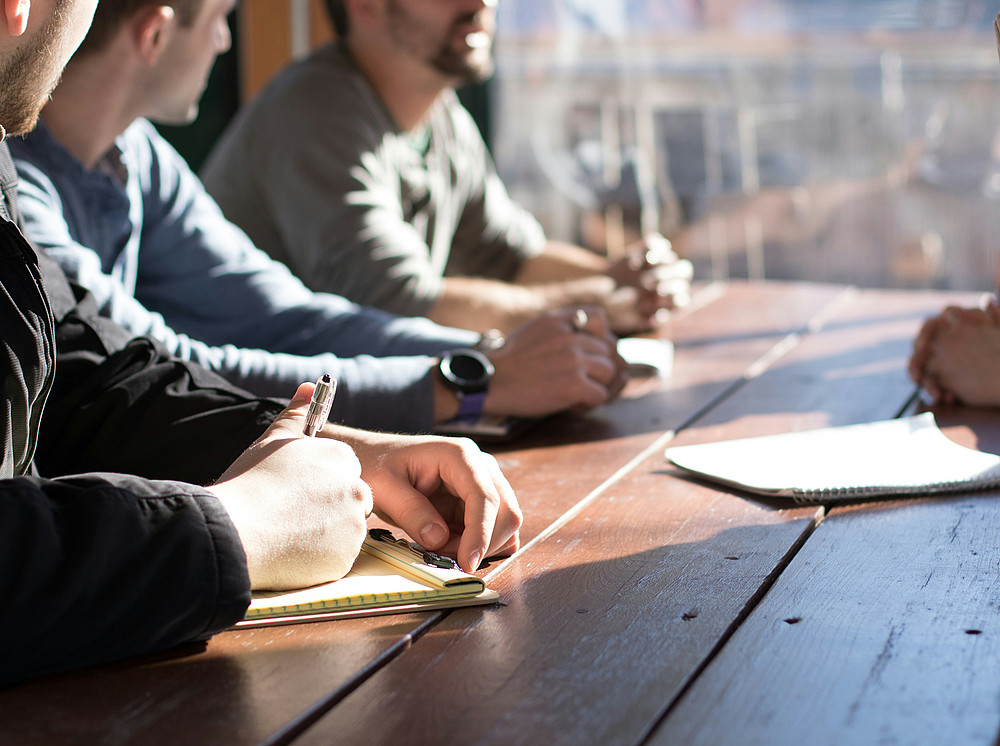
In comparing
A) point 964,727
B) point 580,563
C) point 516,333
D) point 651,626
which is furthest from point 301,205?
point 964,727

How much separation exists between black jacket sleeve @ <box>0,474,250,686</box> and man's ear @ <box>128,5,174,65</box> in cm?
89

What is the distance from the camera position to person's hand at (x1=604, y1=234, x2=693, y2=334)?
1.88m

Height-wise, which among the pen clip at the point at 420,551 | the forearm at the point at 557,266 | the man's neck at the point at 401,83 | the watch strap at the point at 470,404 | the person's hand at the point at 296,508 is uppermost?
the man's neck at the point at 401,83

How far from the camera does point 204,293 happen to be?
4.96 ft

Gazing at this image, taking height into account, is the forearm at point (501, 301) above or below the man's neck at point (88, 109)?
below

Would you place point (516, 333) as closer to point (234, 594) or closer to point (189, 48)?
point (189, 48)

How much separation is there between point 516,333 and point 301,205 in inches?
28.7

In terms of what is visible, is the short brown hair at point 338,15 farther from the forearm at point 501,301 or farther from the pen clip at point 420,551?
the pen clip at point 420,551

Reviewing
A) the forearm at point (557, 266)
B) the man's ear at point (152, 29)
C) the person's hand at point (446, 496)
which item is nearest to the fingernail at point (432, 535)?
the person's hand at point (446, 496)

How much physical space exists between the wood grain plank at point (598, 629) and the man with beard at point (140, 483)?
0.09m

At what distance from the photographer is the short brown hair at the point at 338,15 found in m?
2.22

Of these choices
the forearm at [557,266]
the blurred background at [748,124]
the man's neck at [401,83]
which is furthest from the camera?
the blurred background at [748,124]

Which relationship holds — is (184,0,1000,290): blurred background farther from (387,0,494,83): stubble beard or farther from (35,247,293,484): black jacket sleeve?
(35,247,293,484): black jacket sleeve

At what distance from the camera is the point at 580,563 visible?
822 mm
